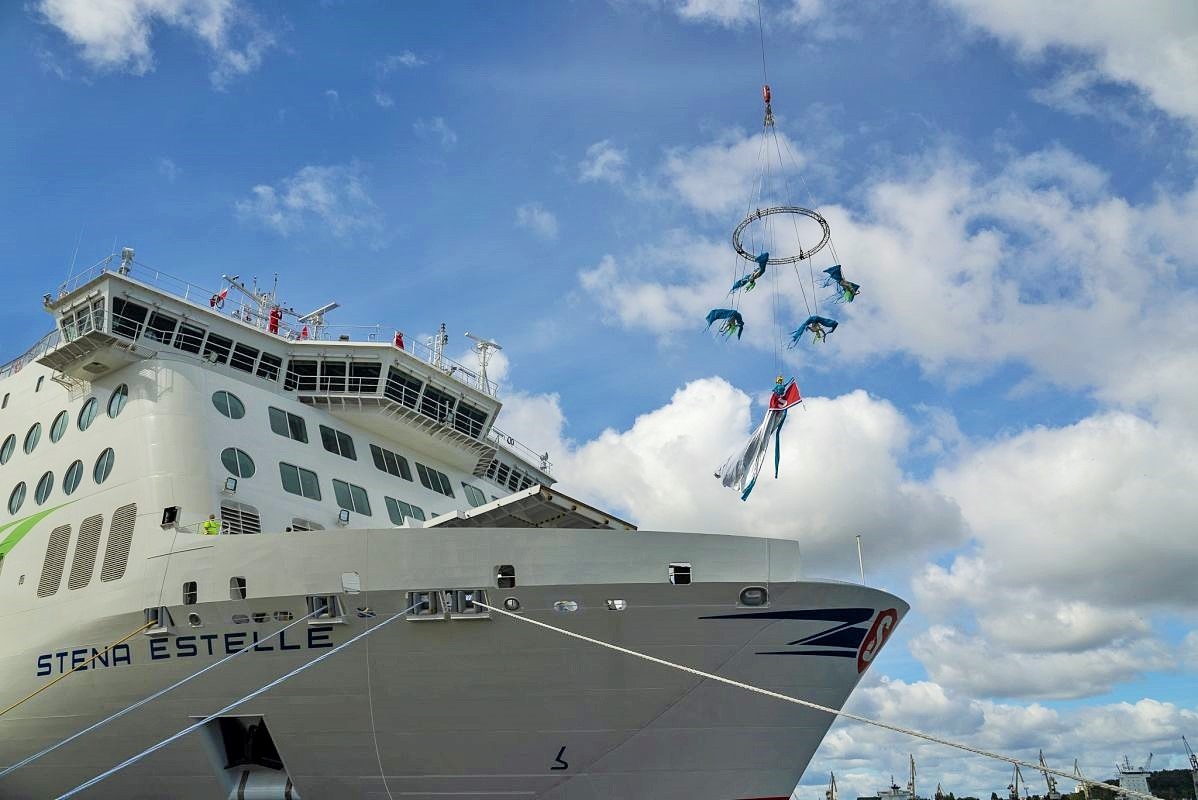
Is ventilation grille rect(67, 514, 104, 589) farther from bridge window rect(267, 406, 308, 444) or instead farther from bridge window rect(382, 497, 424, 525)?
bridge window rect(382, 497, 424, 525)

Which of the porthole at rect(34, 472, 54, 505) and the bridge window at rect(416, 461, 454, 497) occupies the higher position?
the bridge window at rect(416, 461, 454, 497)

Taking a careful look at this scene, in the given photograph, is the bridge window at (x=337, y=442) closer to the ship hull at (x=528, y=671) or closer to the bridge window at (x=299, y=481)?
the bridge window at (x=299, y=481)

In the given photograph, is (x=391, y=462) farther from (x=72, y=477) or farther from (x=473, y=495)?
(x=72, y=477)

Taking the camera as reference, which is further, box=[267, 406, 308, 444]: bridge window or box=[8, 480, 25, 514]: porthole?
box=[8, 480, 25, 514]: porthole

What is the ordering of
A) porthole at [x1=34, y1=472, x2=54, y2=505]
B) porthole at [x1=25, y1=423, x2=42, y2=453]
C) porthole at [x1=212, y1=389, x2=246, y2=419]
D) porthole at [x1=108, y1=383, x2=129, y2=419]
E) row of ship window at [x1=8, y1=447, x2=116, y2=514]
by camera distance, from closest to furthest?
row of ship window at [x1=8, y1=447, x2=116, y2=514] < porthole at [x1=212, y1=389, x2=246, y2=419] < porthole at [x1=108, y1=383, x2=129, y2=419] < porthole at [x1=34, y1=472, x2=54, y2=505] < porthole at [x1=25, y1=423, x2=42, y2=453]

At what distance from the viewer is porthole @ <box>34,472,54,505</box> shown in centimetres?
1804

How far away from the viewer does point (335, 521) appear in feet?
57.4

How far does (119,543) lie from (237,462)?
7.67ft

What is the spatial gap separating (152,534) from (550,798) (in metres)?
7.86

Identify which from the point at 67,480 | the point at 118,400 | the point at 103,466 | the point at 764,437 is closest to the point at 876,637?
the point at 764,437

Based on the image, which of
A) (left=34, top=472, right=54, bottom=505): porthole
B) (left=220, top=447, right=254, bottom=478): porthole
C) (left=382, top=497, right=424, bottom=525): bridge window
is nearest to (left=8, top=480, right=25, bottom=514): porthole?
(left=34, top=472, right=54, bottom=505): porthole

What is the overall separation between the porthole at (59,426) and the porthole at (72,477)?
127cm

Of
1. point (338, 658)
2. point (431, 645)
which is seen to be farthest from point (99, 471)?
point (431, 645)

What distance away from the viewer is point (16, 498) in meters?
19.0
